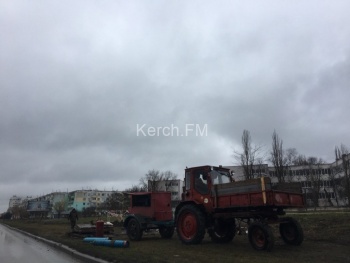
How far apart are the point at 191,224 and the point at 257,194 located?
3.89 meters

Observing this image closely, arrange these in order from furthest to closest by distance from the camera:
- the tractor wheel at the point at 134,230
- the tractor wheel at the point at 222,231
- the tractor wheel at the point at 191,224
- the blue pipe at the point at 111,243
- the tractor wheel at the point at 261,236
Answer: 1. the tractor wheel at the point at 134,230
2. the tractor wheel at the point at 222,231
3. the tractor wheel at the point at 191,224
4. the blue pipe at the point at 111,243
5. the tractor wheel at the point at 261,236

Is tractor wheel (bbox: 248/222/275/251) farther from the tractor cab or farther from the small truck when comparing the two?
the tractor cab

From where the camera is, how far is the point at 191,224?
49.9 ft

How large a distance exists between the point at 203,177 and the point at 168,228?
5420mm

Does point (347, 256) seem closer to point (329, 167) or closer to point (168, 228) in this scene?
point (168, 228)

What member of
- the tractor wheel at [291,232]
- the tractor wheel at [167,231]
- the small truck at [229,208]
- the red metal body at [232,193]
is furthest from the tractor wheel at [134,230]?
the tractor wheel at [291,232]

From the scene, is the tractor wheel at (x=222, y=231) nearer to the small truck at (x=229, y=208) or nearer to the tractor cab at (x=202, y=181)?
the small truck at (x=229, y=208)

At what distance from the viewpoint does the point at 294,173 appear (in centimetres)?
9425

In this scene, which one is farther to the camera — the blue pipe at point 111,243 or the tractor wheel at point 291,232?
the blue pipe at point 111,243

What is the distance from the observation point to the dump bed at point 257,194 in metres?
12.3

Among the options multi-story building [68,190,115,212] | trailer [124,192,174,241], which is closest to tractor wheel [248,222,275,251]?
trailer [124,192,174,241]

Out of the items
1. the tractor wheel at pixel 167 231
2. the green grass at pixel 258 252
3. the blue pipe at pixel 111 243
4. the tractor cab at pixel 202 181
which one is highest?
the tractor cab at pixel 202 181

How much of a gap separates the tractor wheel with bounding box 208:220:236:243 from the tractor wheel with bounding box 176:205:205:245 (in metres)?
1.14

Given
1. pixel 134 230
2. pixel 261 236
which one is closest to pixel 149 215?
pixel 134 230
